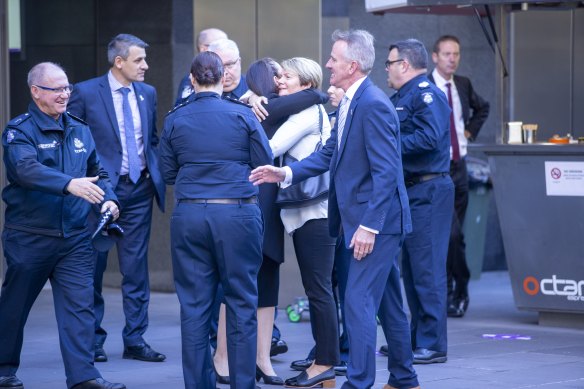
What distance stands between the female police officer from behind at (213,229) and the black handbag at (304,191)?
0.76m

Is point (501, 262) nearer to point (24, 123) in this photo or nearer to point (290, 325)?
point (290, 325)

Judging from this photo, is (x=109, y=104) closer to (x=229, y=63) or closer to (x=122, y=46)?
(x=122, y=46)

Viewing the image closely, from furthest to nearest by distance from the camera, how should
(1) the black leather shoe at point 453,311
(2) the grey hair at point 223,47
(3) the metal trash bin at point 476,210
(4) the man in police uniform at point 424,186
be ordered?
(3) the metal trash bin at point 476,210
(1) the black leather shoe at point 453,311
(4) the man in police uniform at point 424,186
(2) the grey hair at point 223,47

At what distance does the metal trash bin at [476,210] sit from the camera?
12508 mm

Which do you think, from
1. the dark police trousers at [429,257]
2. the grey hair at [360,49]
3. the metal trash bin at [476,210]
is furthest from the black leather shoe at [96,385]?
the metal trash bin at [476,210]

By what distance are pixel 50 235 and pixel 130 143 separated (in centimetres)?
154

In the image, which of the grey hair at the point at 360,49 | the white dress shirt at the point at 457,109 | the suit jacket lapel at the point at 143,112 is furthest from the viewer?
the white dress shirt at the point at 457,109

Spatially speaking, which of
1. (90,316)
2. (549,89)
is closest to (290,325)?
(90,316)

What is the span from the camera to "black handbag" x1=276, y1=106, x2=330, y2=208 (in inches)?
287

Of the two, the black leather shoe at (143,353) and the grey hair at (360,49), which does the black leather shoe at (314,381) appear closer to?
the black leather shoe at (143,353)

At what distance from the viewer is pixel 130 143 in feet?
27.8

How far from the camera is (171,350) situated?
8664 mm

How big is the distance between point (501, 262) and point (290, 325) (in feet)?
15.7

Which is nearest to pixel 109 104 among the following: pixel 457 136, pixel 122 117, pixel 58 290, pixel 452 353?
pixel 122 117
